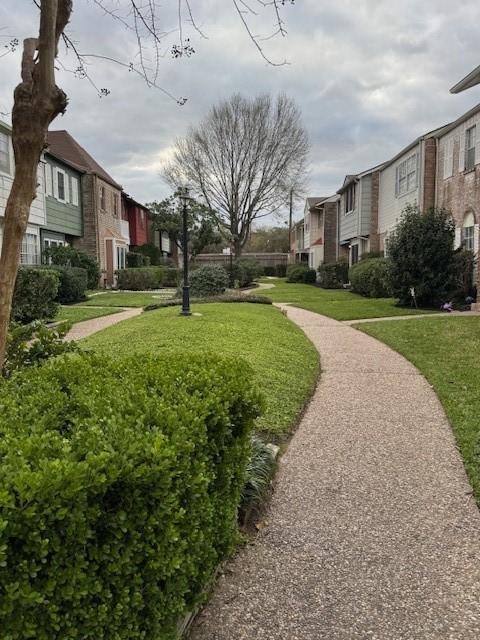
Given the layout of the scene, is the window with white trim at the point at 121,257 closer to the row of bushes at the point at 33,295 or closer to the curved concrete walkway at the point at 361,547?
the row of bushes at the point at 33,295

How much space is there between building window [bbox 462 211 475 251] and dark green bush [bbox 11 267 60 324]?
1258 cm

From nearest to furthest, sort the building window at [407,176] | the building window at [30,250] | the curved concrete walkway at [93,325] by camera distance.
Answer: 1. the curved concrete walkway at [93,325]
2. the building window at [30,250]
3. the building window at [407,176]

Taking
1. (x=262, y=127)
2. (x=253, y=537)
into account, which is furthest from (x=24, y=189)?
(x=262, y=127)

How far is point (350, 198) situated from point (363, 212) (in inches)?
119

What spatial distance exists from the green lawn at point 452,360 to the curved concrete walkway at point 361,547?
16 centimetres

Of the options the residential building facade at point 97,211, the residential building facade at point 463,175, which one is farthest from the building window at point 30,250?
the residential building facade at point 463,175

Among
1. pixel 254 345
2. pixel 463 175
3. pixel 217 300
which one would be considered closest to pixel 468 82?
pixel 463 175

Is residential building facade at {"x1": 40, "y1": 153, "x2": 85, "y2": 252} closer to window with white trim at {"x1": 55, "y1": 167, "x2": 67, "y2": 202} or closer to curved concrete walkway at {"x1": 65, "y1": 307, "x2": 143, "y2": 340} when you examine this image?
window with white trim at {"x1": 55, "y1": 167, "x2": 67, "y2": 202}

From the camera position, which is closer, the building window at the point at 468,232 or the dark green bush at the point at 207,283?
the building window at the point at 468,232

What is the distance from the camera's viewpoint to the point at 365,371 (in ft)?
25.5

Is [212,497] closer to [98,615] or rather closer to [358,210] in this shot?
[98,615]

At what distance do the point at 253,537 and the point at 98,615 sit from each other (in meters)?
1.70

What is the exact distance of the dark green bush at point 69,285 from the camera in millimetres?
18125

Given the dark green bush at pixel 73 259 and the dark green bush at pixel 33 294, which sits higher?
the dark green bush at pixel 73 259
